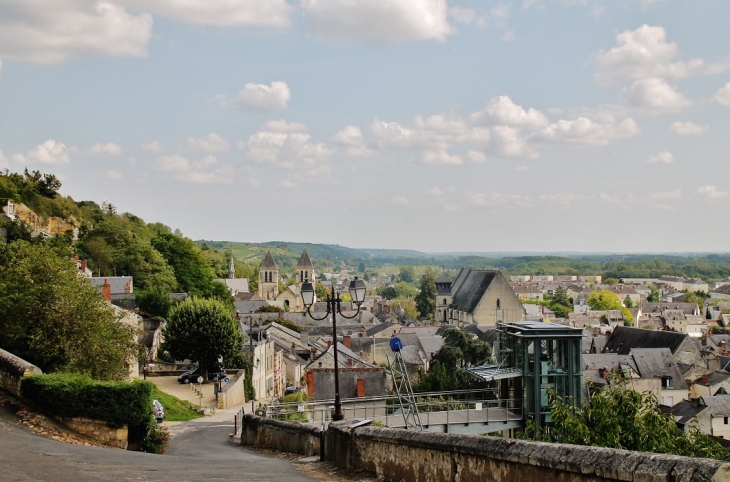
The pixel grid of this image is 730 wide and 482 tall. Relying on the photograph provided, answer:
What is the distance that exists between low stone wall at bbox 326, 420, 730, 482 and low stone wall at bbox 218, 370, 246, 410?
2291cm

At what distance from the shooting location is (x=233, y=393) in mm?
35250

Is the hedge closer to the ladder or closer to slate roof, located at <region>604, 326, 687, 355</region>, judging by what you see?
the ladder

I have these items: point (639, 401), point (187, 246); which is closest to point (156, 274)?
point (187, 246)

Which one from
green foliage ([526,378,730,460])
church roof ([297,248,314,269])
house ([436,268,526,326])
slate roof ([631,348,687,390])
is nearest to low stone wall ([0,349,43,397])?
green foliage ([526,378,730,460])

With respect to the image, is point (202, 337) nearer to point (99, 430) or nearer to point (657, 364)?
point (99, 430)

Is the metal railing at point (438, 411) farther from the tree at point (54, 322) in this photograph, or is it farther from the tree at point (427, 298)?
the tree at point (427, 298)

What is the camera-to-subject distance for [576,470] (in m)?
6.56

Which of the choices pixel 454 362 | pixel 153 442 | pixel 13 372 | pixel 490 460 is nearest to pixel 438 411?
pixel 153 442

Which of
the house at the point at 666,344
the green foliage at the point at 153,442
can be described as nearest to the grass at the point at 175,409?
the green foliage at the point at 153,442

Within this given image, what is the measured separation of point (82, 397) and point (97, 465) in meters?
4.98

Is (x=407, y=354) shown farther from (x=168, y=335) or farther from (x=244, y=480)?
(x=244, y=480)

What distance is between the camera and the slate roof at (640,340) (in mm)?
61344

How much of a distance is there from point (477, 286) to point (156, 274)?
1744 inches

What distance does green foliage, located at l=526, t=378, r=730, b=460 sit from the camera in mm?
12805
